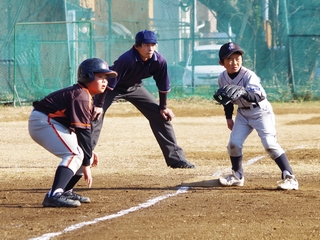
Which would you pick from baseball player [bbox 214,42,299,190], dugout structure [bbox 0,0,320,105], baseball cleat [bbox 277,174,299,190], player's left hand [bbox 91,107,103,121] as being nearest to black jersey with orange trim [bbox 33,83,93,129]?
baseball player [bbox 214,42,299,190]

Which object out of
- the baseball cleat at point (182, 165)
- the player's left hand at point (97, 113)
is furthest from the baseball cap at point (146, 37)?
the baseball cleat at point (182, 165)

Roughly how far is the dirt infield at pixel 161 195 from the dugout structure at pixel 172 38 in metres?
6.72

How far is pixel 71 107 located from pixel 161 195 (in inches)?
56.9

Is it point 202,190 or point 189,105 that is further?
point 189,105

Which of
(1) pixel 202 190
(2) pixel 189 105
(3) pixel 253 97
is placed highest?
(3) pixel 253 97

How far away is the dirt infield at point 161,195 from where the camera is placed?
5203 millimetres

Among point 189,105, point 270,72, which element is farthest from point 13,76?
point 270,72

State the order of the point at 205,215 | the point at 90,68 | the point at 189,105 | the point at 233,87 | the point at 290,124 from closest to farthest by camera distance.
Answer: the point at 205,215
the point at 90,68
the point at 233,87
the point at 290,124
the point at 189,105

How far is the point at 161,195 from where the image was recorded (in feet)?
22.7

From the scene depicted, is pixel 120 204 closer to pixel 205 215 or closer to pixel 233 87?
pixel 205 215

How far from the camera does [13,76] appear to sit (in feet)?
64.8

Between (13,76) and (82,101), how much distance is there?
14.2 m

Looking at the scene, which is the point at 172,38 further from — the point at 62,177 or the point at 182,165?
the point at 62,177

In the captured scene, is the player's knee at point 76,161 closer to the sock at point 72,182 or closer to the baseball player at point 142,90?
the sock at point 72,182
